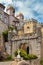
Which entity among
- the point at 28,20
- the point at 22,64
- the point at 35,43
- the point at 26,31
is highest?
the point at 28,20

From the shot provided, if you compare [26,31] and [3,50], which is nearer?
[3,50]

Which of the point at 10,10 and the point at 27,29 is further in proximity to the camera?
the point at 10,10

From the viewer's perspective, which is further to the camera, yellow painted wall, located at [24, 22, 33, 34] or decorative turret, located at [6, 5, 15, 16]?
decorative turret, located at [6, 5, 15, 16]

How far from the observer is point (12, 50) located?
158 feet

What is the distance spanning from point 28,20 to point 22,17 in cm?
926

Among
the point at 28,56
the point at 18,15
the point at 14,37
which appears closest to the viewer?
the point at 28,56

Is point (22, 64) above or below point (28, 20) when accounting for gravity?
below

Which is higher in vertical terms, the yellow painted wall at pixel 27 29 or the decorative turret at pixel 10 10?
the decorative turret at pixel 10 10

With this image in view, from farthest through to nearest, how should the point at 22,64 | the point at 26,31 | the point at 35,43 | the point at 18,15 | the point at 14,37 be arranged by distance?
the point at 18,15 → the point at 26,31 → the point at 14,37 → the point at 35,43 → the point at 22,64

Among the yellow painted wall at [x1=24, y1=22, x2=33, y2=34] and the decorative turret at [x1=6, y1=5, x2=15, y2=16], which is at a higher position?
the decorative turret at [x1=6, y1=5, x2=15, y2=16]

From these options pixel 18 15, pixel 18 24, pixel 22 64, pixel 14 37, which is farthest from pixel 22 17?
pixel 22 64

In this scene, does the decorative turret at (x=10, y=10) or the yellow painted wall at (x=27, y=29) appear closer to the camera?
the yellow painted wall at (x=27, y=29)

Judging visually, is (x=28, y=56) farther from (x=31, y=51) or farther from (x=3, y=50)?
(x=3, y=50)

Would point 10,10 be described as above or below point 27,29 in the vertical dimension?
above
